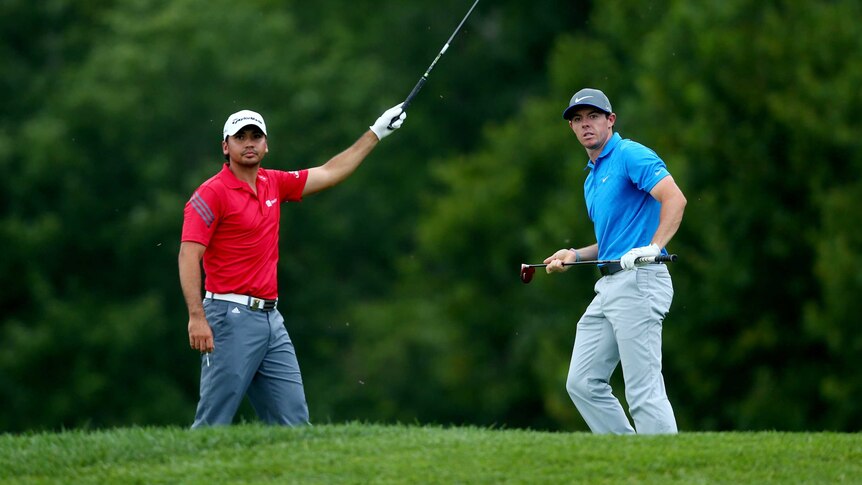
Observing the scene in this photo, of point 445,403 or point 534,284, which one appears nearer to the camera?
point 534,284

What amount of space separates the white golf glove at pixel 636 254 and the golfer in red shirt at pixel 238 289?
2218 millimetres

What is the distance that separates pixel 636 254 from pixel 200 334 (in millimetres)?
2582

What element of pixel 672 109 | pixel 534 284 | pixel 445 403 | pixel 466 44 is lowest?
pixel 445 403

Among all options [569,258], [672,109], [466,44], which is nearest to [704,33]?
Answer: [672,109]

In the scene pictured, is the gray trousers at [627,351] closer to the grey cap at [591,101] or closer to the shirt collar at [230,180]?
the grey cap at [591,101]

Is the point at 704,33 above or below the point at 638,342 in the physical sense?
above

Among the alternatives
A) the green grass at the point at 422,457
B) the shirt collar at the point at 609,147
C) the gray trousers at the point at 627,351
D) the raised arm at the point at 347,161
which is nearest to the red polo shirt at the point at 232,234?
the raised arm at the point at 347,161

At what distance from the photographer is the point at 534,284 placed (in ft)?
104

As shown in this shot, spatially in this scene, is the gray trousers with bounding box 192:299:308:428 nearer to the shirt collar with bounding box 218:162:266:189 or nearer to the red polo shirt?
the red polo shirt

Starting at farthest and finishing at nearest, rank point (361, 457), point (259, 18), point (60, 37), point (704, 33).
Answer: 1. point (259, 18)
2. point (60, 37)
3. point (704, 33)
4. point (361, 457)

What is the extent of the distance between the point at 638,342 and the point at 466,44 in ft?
103

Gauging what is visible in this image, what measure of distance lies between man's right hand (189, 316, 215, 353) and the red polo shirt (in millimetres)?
289

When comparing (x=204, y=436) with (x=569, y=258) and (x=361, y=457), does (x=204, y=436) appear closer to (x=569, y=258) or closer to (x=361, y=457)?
(x=361, y=457)

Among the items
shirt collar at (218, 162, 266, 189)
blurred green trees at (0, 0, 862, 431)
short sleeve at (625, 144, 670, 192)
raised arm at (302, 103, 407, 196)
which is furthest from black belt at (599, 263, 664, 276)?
blurred green trees at (0, 0, 862, 431)
